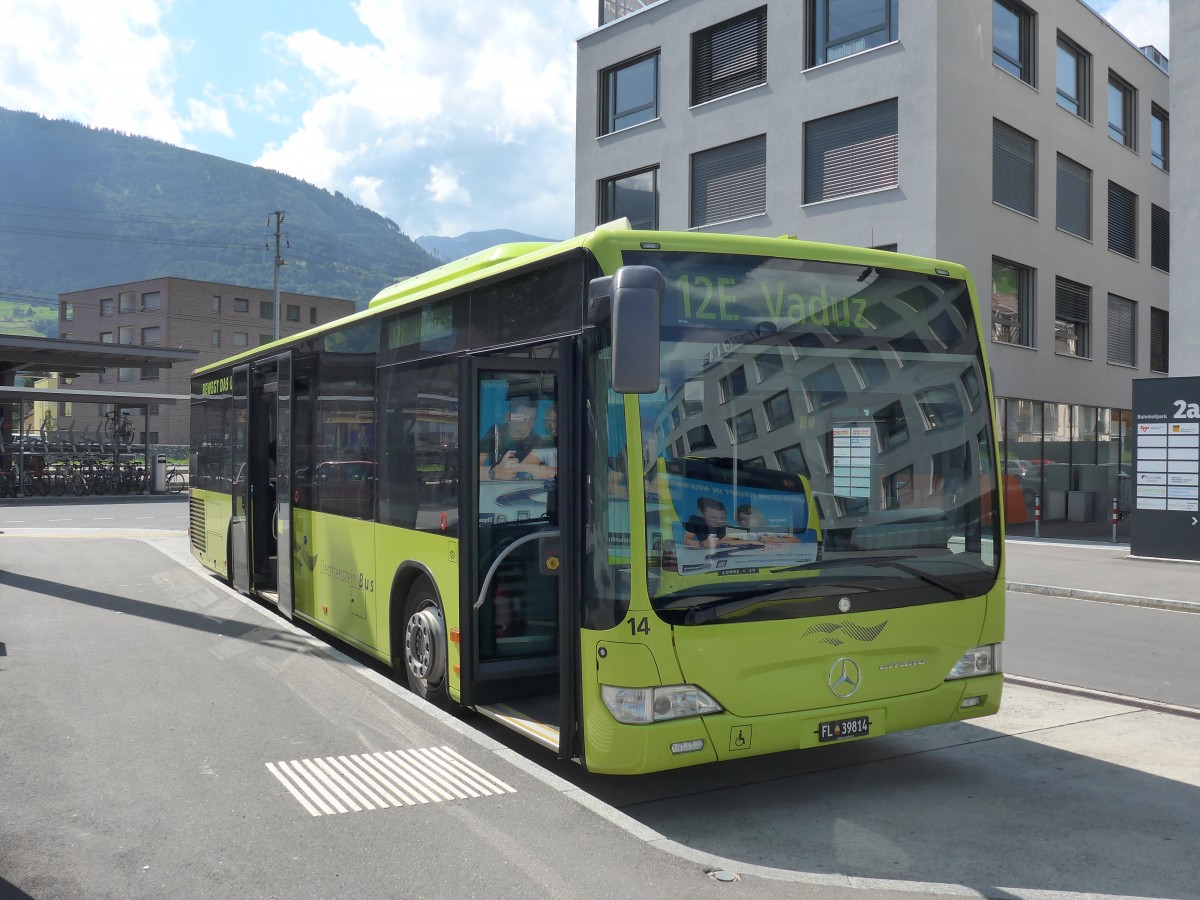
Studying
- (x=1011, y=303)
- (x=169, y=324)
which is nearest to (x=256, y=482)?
(x=1011, y=303)

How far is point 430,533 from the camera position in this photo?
6.88m

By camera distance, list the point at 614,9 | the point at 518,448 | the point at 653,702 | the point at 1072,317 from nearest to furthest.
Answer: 1. the point at 653,702
2. the point at 518,448
3. the point at 1072,317
4. the point at 614,9

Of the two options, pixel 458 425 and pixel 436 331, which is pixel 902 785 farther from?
pixel 436 331

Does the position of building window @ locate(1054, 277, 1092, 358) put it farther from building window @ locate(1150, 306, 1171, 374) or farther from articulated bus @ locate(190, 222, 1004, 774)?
articulated bus @ locate(190, 222, 1004, 774)

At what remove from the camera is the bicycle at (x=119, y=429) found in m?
38.6

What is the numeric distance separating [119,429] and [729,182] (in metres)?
24.6

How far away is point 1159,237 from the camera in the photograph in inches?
1258

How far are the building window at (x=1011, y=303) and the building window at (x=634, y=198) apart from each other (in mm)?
8254

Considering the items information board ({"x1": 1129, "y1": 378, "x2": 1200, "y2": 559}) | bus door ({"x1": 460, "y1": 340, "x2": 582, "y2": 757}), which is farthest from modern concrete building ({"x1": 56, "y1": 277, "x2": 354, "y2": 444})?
bus door ({"x1": 460, "y1": 340, "x2": 582, "y2": 757})

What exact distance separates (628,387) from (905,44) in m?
20.2

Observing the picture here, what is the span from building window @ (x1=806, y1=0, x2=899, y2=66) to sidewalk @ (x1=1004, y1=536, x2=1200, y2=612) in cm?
1116

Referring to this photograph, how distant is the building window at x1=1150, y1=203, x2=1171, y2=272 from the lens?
103ft

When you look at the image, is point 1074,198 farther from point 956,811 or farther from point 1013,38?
point 956,811

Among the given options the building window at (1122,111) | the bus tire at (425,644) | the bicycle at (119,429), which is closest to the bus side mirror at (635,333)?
the bus tire at (425,644)
